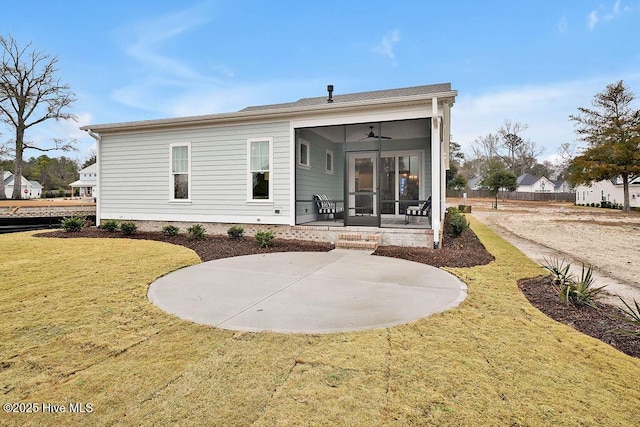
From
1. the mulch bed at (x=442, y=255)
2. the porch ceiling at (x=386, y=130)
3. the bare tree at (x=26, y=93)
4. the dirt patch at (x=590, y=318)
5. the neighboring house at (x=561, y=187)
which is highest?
the bare tree at (x=26, y=93)

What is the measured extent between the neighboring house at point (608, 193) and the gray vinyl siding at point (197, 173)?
3482 cm

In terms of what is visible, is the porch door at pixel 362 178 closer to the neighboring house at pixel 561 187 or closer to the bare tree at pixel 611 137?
the bare tree at pixel 611 137

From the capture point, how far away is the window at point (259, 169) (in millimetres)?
8883

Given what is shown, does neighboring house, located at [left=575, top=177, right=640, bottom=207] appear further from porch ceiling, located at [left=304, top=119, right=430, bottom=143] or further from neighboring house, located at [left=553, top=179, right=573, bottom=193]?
porch ceiling, located at [left=304, top=119, right=430, bottom=143]

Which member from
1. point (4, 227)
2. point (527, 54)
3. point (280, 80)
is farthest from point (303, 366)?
point (527, 54)

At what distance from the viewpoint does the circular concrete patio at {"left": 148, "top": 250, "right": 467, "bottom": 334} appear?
338cm

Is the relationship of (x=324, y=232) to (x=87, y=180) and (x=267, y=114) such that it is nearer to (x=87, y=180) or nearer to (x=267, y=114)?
(x=267, y=114)

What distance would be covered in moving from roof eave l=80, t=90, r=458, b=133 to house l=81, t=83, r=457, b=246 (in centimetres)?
3

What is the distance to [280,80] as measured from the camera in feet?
65.5

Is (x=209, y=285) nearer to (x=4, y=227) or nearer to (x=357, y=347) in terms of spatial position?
(x=357, y=347)

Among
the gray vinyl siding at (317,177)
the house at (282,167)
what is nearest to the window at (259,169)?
the house at (282,167)

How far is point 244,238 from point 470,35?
13.2 meters

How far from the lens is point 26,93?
87.5 feet

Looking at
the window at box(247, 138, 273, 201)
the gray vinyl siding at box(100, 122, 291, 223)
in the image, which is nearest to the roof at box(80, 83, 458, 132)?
the gray vinyl siding at box(100, 122, 291, 223)
